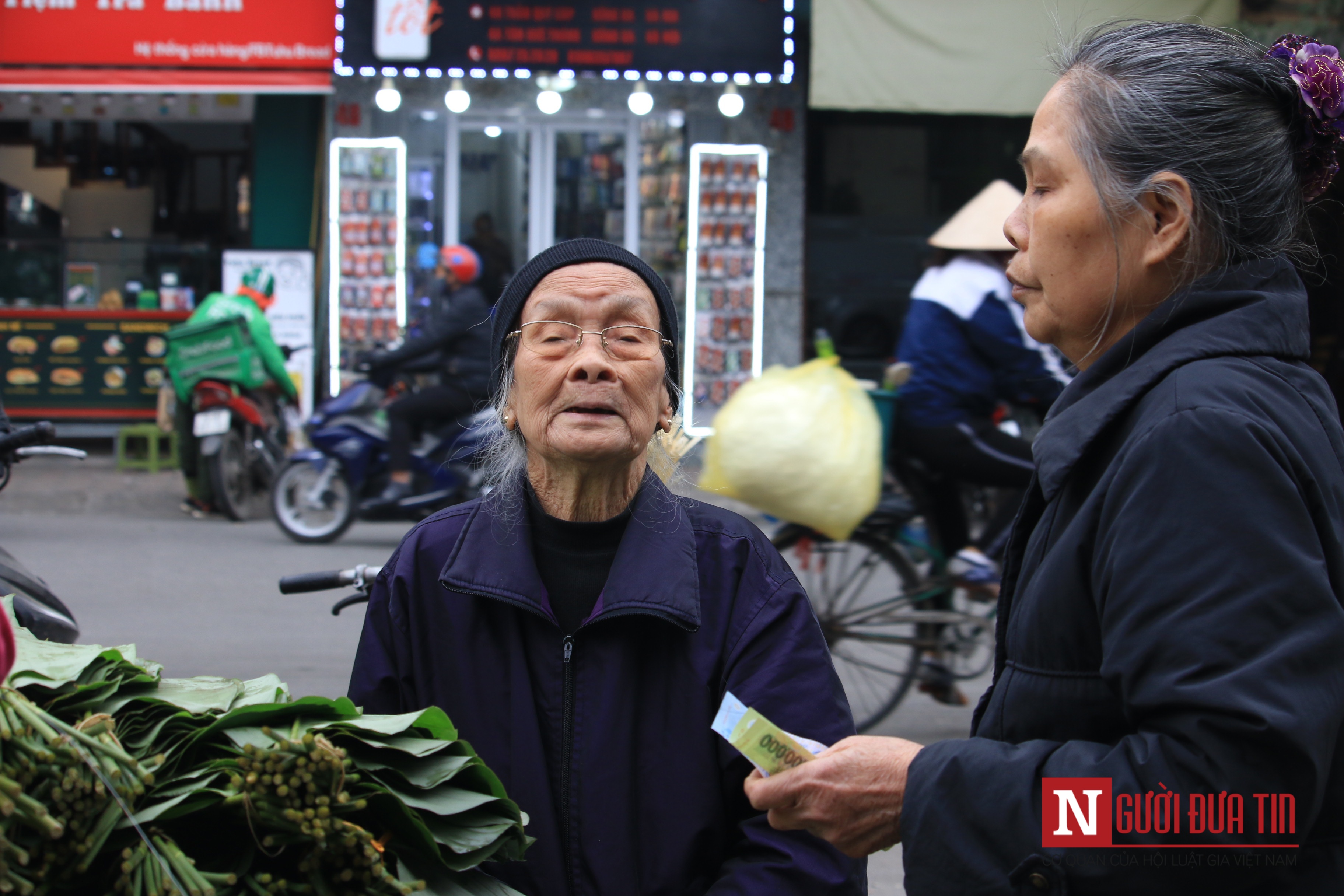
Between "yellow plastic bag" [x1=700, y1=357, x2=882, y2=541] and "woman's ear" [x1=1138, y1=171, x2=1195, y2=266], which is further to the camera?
"yellow plastic bag" [x1=700, y1=357, x2=882, y2=541]

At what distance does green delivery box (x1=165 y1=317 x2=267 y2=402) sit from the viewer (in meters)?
8.48

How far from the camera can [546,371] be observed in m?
2.00

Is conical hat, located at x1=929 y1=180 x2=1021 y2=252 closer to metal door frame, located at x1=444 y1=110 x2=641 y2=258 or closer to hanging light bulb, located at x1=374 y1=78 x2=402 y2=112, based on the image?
metal door frame, located at x1=444 y1=110 x2=641 y2=258

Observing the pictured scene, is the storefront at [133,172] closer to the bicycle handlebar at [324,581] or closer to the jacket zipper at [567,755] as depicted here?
the bicycle handlebar at [324,581]

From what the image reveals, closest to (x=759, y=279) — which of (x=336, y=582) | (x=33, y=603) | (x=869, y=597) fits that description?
(x=869, y=597)

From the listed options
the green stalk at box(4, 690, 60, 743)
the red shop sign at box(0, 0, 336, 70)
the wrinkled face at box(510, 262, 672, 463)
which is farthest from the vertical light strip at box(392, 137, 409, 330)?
the green stalk at box(4, 690, 60, 743)

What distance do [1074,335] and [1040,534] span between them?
243 mm

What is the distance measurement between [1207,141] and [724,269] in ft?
33.8

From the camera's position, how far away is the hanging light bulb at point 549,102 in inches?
442

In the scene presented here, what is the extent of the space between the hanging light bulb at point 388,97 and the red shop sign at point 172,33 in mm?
514

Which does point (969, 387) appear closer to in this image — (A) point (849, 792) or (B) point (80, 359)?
(A) point (849, 792)

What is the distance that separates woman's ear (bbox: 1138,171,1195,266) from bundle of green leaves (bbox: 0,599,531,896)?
3.37 ft

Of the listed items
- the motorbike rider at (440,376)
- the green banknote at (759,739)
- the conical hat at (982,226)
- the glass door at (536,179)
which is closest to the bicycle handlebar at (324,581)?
the green banknote at (759,739)

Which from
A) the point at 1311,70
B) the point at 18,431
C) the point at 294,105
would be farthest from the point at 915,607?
the point at 294,105
